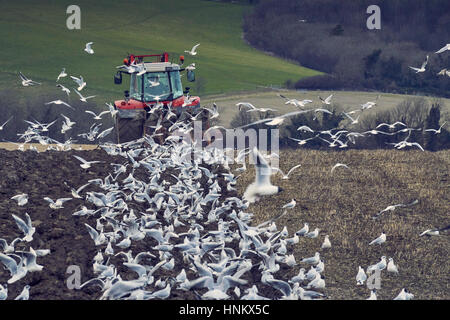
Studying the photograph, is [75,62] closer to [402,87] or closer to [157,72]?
[402,87]

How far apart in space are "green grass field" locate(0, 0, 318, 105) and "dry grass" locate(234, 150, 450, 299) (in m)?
22.4

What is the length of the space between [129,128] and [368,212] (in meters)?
6.42

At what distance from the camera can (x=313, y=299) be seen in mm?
9242

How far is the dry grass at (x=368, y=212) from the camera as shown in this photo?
11.0 meters

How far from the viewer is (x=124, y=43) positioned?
58.2 metres

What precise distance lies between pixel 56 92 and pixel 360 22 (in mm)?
25888

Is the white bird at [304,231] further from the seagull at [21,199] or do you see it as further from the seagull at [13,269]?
the seagull at [13,269]

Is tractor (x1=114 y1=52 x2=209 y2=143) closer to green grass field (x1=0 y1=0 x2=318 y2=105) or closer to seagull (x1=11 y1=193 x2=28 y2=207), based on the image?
seagull (x1=11 y1=193 x2=28 y2=207)

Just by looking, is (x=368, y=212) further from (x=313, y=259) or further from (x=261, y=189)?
(x=313, y=259)

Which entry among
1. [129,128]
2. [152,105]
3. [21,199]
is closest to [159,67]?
[152,105]

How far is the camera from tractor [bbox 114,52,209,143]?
18234 mm

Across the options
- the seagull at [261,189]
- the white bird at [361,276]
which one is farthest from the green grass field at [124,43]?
the white bird at [361,276]

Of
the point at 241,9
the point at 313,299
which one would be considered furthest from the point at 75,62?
the point at 313,299

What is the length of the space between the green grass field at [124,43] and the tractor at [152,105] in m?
21.7
